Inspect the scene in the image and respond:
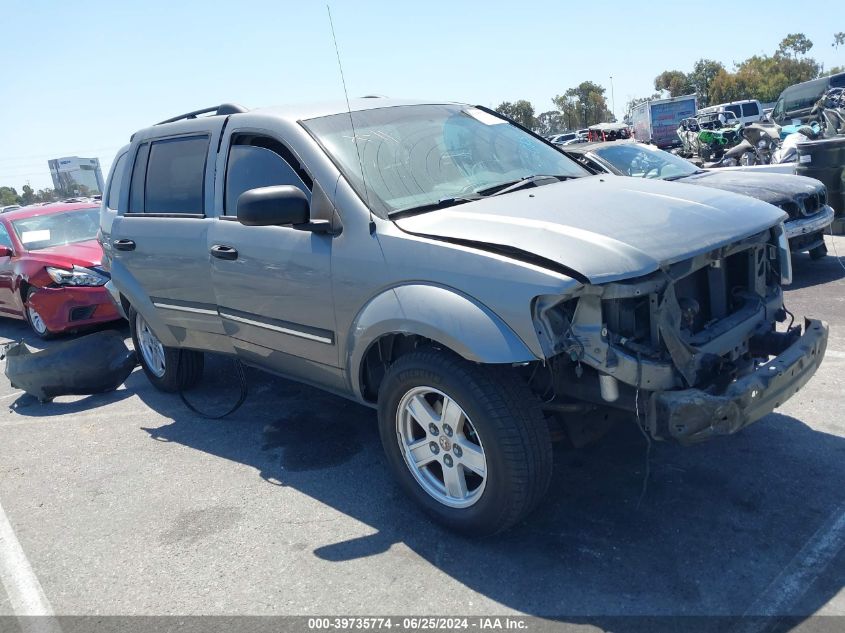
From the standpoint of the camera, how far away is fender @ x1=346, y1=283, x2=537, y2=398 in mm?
2924

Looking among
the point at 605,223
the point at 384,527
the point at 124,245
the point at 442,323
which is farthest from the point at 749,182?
the point at 124,245

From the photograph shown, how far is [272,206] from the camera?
3576 mm

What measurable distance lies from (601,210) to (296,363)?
1.96 m

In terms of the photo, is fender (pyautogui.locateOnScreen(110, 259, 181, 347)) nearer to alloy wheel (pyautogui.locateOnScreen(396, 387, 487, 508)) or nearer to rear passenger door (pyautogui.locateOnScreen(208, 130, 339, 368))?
rear passenger door (pyautogui.locateOnScreen(208, 130, 339, 368))

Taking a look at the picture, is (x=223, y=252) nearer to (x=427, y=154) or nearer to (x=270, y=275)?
(x=270, y=275)

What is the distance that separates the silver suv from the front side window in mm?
11

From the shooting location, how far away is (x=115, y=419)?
558 centimetres

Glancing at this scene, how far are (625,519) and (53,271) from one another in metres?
7.20

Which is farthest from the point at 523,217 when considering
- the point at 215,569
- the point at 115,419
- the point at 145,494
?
the point at 115,419

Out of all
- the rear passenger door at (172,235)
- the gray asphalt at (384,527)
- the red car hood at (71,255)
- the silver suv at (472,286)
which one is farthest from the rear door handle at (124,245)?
the red car hood at (71,255)

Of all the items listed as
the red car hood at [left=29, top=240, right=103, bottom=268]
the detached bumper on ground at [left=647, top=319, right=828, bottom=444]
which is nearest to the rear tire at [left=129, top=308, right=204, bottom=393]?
the red car hood at [left=29, top=240, right=103, bottom=268]

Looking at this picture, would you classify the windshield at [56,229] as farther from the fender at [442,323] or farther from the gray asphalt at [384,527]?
the fender at [442,323]

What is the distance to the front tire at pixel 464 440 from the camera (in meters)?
3.03

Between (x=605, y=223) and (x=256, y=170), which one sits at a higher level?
(x=256, y=170)
